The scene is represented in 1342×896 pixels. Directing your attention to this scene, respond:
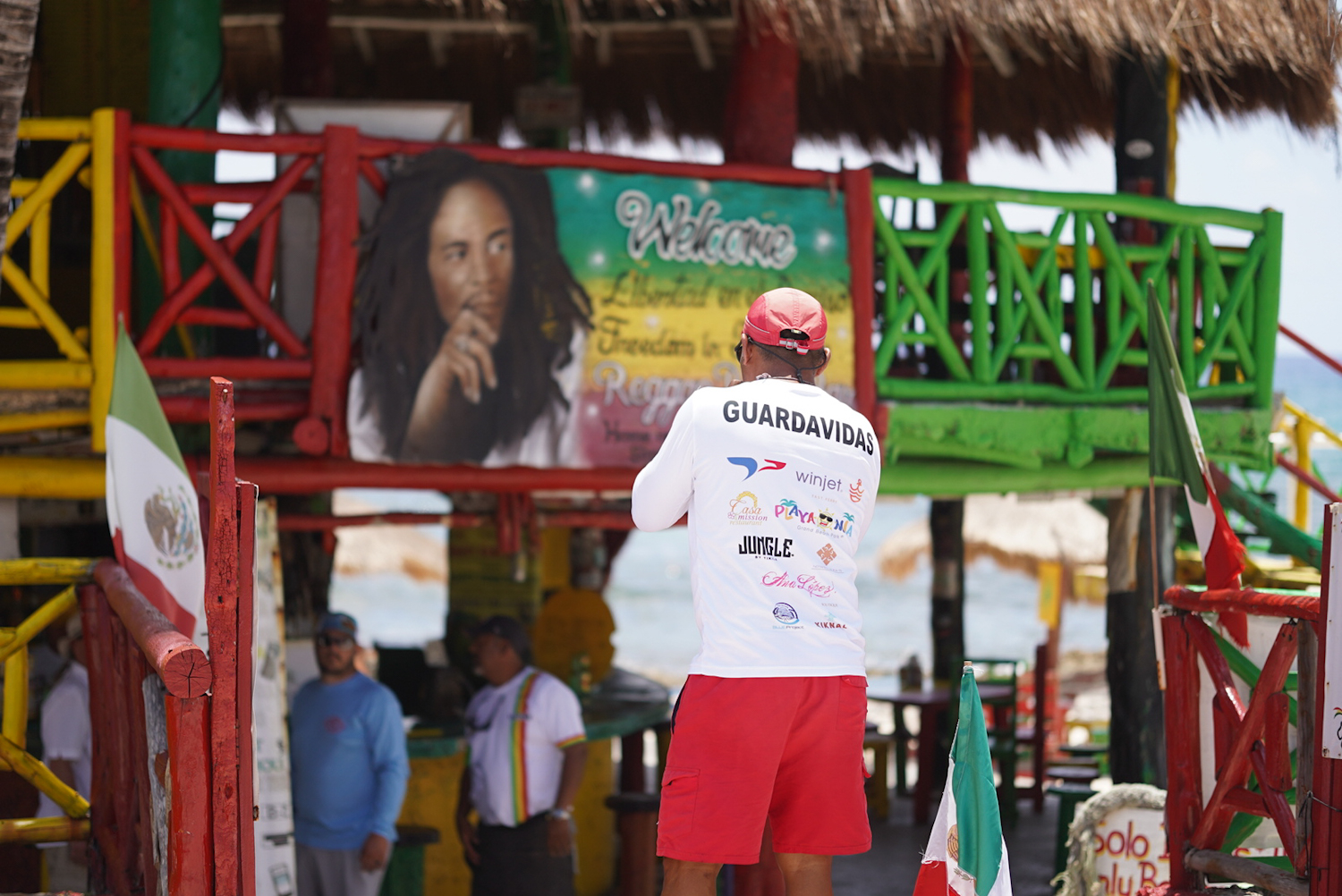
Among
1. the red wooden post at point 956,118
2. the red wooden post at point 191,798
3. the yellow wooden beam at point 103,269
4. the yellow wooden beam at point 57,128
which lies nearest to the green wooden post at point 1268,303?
the red wooden post at point 956,118

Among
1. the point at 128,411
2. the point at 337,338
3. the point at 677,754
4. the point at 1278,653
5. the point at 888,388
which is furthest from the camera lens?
the point at 888,388

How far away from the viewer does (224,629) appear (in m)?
2.90

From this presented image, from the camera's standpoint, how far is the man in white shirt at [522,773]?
6.19m

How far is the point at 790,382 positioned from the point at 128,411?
172 centimetres

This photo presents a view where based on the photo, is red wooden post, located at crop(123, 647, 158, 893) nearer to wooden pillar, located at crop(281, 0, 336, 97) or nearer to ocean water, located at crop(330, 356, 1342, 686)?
wooden pillar, located at crop(281, 0, 336, 97)

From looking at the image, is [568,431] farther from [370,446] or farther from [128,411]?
[128,411]

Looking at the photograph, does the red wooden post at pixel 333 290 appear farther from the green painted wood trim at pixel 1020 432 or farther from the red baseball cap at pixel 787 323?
the red baseball cap at pixel 787 323

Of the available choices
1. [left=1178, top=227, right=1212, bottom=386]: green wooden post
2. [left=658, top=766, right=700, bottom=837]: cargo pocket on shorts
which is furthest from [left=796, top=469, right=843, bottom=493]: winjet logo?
[left=1178, top=227, right=1212, bottom=386]: green wooden post

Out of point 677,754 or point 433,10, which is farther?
point 433,10

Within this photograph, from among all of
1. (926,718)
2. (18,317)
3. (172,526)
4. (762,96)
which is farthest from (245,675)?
(926,718)

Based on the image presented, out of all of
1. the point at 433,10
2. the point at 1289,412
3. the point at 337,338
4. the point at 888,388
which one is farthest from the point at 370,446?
the point at 1289,412

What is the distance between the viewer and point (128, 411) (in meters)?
3.67

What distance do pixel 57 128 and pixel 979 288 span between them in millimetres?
4173

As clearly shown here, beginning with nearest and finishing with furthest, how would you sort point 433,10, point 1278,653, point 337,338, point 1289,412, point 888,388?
point 1278,653, point 337,338, point 888,388, point 433,10, point 1289,412
